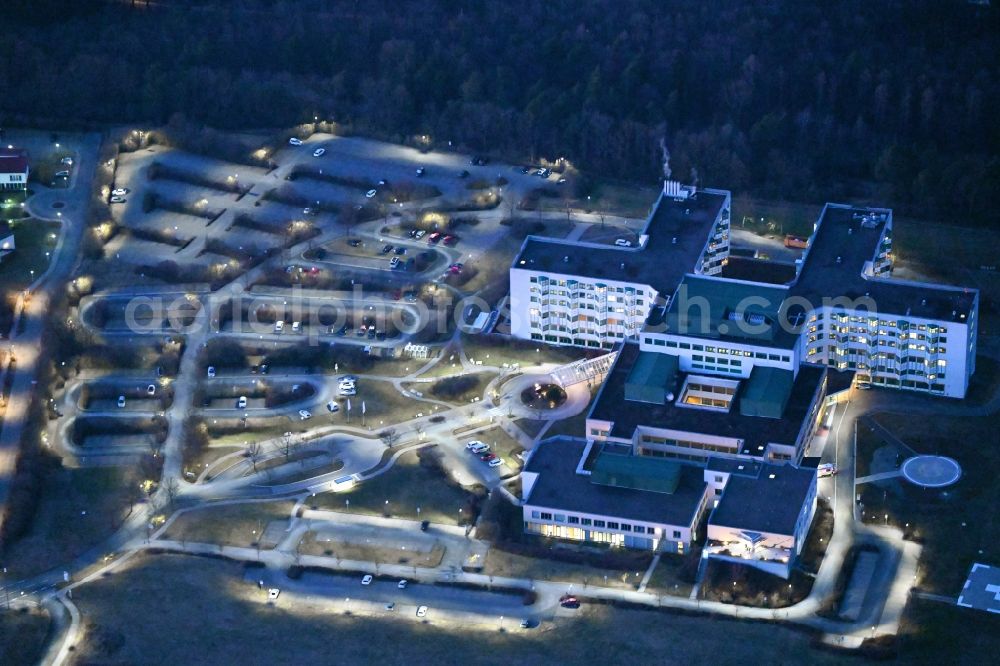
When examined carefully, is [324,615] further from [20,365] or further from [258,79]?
[258,79]

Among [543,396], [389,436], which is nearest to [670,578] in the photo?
[543,396]

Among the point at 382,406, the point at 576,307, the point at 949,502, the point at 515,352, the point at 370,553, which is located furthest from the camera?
the point at 515,352

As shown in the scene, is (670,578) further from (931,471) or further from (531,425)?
(931,471)

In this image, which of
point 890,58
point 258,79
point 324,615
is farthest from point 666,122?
point 324,615

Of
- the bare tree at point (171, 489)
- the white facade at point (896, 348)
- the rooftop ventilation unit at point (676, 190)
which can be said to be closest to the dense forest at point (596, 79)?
the rooftop ventilation unit at point (676, 190)

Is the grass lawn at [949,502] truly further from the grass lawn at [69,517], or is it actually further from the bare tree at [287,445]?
the grass lawn at [69,517]

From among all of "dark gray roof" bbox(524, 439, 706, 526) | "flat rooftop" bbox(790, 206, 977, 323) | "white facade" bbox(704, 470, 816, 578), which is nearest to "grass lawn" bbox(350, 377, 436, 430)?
"dark gray roof" bbox(524, 439, 706, 526)

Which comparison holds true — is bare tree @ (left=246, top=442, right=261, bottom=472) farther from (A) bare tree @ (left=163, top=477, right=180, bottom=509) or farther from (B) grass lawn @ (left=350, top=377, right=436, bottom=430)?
(B) grass lawn @ (left=350, top=377, right=436, bottom=430)
